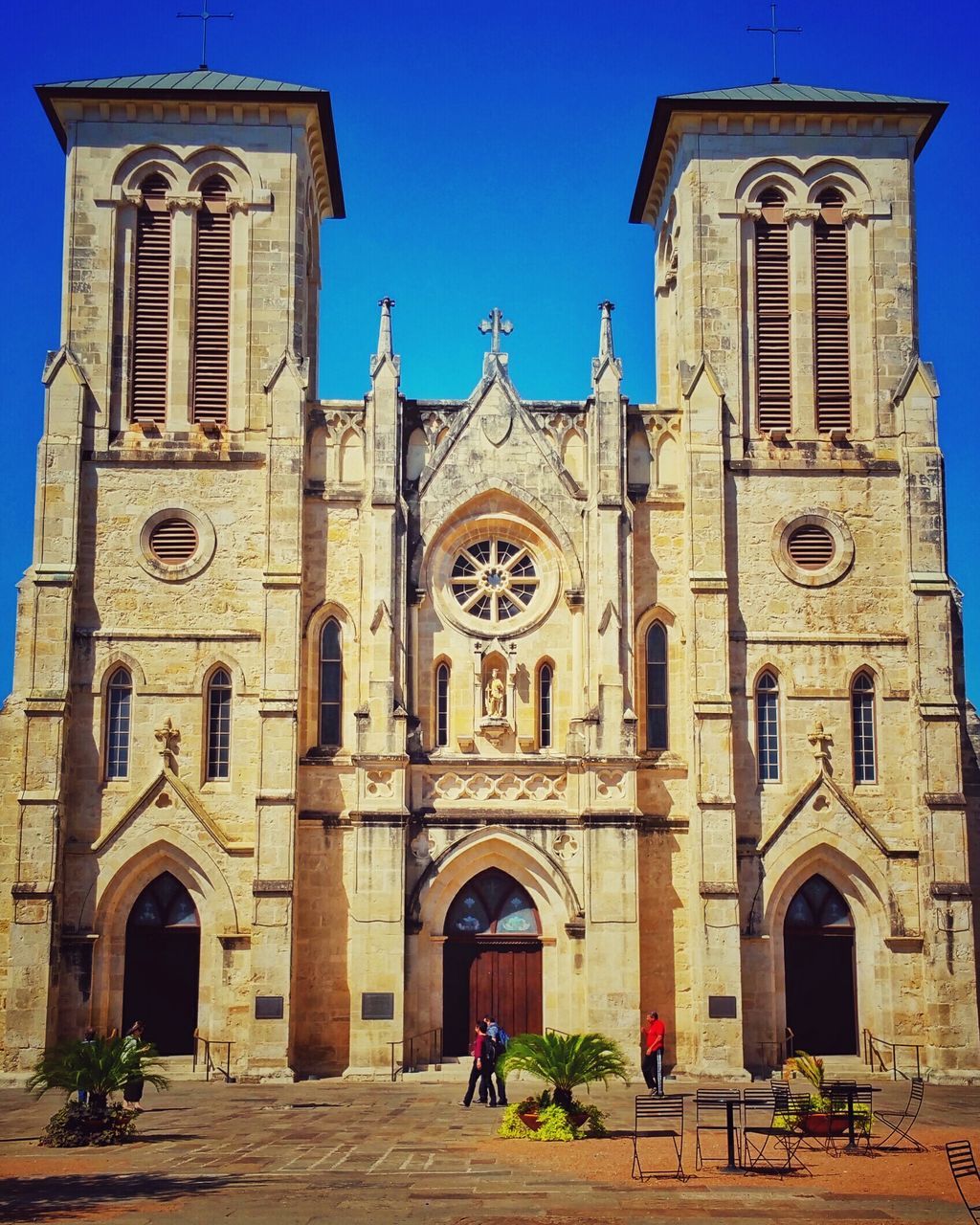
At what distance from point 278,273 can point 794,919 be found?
17193 mm

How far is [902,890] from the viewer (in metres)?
33.1

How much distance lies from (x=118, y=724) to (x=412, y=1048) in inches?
342

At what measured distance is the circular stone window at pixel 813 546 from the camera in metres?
34.5

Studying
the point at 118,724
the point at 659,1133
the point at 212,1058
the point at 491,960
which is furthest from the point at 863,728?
the point at 659,1133

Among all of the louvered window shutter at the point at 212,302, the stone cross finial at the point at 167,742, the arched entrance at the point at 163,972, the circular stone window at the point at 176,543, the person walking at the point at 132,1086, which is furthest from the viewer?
the louvered window shutter at the point at 212,302

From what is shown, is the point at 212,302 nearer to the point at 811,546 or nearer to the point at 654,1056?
the point at 811,546

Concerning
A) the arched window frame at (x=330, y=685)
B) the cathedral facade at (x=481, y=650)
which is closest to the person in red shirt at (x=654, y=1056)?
the cathedral facade at (x=481, y=650)

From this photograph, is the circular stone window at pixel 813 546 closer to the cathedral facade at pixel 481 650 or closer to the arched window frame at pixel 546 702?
the cathedral facade at pixel 481 650

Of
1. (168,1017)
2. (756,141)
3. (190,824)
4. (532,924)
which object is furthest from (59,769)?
(756,141)

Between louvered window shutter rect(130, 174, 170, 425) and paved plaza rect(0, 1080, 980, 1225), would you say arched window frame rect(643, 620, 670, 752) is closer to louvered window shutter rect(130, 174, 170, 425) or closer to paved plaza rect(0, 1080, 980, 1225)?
paved plaza rect(0, 1080, 980, 1225)

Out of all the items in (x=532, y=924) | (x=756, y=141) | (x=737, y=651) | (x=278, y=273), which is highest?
(x=756, y=141)

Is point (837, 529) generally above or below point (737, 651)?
above

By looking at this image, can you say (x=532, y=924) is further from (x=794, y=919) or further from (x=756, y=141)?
(x=756, y=141)

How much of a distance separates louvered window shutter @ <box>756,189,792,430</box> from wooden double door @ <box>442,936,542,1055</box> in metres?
12.3
